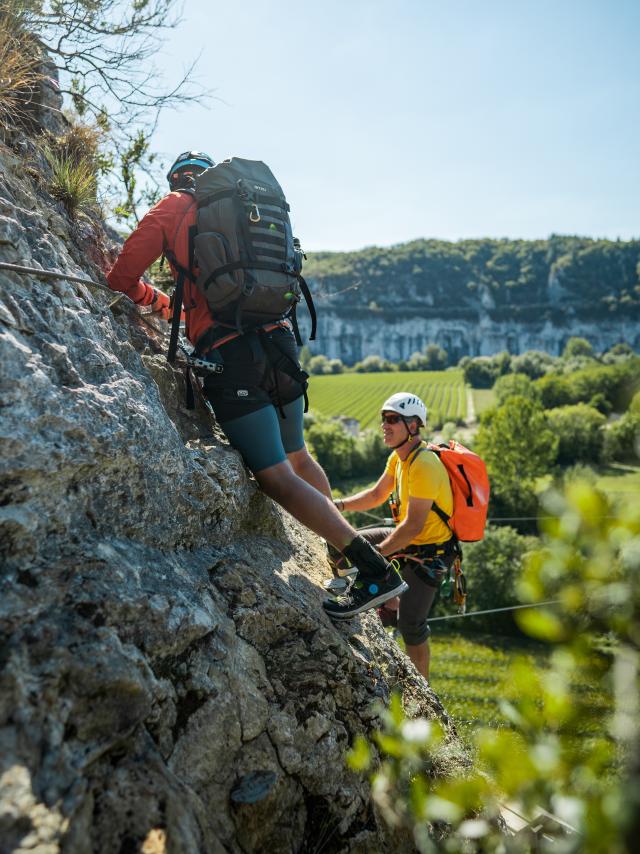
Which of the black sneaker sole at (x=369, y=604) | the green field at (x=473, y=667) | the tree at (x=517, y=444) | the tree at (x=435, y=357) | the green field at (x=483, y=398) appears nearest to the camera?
the black sneaker sole at (x=369, y=604)

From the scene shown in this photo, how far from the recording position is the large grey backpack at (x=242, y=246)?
3.73 m

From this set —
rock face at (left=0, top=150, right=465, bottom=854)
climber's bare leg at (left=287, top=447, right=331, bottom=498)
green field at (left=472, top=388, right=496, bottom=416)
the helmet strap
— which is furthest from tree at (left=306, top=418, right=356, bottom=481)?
rock face at (left=0, top=150, right=465, bottom=854)

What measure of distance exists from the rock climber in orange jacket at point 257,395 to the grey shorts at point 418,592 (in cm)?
177

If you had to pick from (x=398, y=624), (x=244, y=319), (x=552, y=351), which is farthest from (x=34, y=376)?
(x=552, y=351)

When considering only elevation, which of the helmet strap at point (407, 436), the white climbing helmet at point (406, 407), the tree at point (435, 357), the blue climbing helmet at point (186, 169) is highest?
the blue climbing helmet at point (186, 169)

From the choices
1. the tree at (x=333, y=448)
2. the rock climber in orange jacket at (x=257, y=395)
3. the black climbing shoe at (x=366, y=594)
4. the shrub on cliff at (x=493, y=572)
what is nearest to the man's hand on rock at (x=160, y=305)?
the rock climber in orange jacket at (x=257, y=395)

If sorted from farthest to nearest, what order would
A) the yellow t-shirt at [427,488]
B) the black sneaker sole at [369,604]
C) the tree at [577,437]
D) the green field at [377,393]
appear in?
the green field at [377,393], the tree at [577,437], the yellow t-shirt at [427,488], the black sneaker sole at [369,604]

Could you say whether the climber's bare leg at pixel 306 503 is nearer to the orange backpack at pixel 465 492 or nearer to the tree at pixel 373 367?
the orange backpack at pixel 465 492

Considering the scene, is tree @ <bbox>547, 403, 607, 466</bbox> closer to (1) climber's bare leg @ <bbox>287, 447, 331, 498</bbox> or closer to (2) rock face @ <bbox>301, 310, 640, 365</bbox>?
(1) climber's bare leg @ <bbox>287, 447, 331, 498</bbox>

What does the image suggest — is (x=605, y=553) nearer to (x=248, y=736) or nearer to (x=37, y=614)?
(x=37, y=614)

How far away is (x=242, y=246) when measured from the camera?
374 cm

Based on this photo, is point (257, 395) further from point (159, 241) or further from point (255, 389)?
point (159, 241)

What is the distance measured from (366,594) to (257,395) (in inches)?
58.3

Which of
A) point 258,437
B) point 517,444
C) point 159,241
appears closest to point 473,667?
point 258,437
